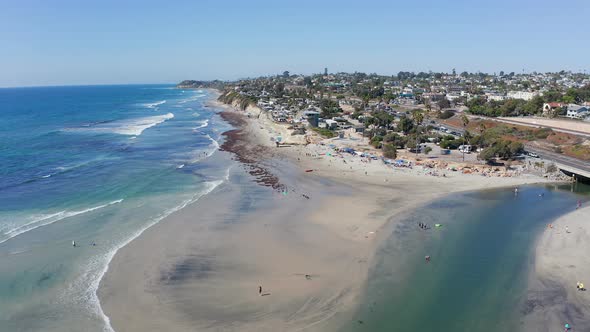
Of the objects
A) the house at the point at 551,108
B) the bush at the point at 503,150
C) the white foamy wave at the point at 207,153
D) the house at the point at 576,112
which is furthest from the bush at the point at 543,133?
the white foamy wave at the point at 207,153

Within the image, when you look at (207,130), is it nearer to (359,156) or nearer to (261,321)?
(359,156)

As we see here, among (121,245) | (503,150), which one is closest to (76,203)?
(121,245)

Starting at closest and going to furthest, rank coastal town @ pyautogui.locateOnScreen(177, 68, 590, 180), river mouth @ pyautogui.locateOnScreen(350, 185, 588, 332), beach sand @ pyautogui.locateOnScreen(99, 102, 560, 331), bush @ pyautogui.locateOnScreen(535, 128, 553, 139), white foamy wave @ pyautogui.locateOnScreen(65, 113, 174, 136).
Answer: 1. river mouth @ pyautogui.locateOnScreen(350, 185, 588, 332)
2. beach sand @ pyautogui.locateOnScreen(99, 102, 560, 331)
3. coastal town @ pyautogui.locateOnScreen(177, 68, 590, 180)
4. bush @ pyautogui.locateOnScreen(535, 128, 553, 139)
5. white foamy wave @ pyautogui.locateOnScreen(65, 113, 174, 136)

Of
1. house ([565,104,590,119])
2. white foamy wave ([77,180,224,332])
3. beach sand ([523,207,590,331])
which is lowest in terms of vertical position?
beach sand ([523,207,590,331])

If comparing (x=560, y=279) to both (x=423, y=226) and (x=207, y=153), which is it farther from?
(x=207, y=153)

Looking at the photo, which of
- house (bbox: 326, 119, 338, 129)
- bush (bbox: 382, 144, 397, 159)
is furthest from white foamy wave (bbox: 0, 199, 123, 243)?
house (bbox: 326, 119, 338, 129)

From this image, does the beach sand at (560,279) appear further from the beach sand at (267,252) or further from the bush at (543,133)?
the bush at (543,133)

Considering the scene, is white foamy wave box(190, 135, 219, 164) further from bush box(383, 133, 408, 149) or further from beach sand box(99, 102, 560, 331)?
bush box(383, 133, 408, 149)
